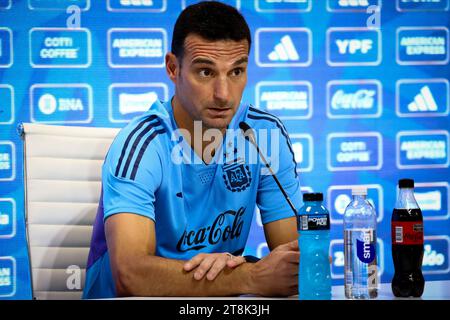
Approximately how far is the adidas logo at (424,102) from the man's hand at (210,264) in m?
2.08

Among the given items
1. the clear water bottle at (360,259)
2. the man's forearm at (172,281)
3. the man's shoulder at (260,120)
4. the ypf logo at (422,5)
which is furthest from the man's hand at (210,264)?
the ypf logo at (422,5)

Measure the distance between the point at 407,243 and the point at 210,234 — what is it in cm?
68

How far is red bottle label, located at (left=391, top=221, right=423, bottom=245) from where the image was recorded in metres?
1.49

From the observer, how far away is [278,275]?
4.98 ft

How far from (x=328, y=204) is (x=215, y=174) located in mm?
1409

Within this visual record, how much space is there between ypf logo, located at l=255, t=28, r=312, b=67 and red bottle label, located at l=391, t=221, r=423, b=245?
74.5 inches

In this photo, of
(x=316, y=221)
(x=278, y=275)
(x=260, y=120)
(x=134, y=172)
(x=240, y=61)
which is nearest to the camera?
Result: (x=316, y=221)

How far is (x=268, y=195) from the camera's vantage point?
2.09 m

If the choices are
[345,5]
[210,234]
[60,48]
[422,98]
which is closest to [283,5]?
[345,5]

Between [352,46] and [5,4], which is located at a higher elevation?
[5,4]

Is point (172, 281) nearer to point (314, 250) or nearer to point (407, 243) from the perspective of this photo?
point (314, 250)

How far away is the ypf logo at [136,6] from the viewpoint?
10.5 ft

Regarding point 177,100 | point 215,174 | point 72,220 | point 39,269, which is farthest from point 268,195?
point 39,269
